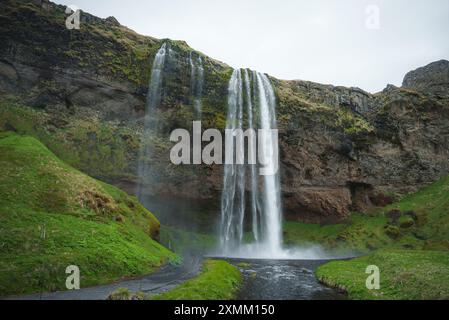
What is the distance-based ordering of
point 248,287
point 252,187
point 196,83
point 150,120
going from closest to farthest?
point 248,287
point 150,120
point 196,83
point 252,187

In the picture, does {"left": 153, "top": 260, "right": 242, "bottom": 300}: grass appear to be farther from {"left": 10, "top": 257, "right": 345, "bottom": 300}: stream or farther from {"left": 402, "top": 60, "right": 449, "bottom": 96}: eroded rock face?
{"left": 402, "top": 60, "right": 449, "bottom": 96}: eroded rock face

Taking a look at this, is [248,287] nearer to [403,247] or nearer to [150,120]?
[150,120]

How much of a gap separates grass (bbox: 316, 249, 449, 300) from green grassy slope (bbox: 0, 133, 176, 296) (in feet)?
55.8

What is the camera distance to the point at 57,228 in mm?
27812

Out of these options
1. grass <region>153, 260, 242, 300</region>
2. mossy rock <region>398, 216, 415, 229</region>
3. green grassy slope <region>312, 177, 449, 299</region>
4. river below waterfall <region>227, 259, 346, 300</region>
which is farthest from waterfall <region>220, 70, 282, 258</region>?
grass <region>153, 260, 242, 300</region>

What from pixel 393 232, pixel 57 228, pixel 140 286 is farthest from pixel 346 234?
pixel 57 228

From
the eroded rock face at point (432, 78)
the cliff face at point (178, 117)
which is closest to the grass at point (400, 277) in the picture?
the cliff face at point (178, 117)

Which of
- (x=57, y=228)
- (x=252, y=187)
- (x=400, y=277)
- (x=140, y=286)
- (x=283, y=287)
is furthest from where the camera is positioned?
(x=252, y=187)

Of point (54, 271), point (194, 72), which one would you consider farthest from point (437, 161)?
point (54, 271)

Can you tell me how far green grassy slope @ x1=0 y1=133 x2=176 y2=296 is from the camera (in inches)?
882

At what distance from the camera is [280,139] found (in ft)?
231

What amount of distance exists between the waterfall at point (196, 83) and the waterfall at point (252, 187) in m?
5.92

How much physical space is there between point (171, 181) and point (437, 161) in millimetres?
61978

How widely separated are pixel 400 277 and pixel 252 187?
4321 centimetres
